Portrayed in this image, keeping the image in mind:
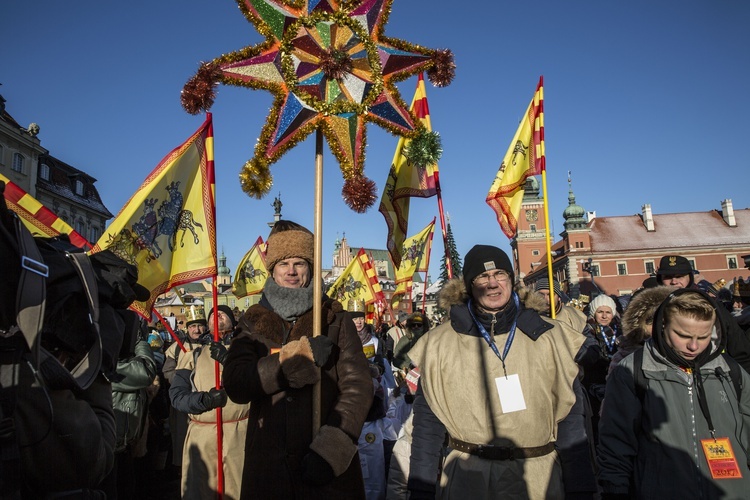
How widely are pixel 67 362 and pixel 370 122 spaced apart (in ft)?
7.93

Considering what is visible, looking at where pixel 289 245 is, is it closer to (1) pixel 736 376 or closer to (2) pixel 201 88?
(2) pixel 201 88

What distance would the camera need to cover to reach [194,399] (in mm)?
4348

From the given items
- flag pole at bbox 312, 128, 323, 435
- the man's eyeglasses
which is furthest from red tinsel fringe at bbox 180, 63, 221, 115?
the man's eyeglasses

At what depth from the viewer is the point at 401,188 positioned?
7.33 m

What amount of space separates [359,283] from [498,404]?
1033 centimetres

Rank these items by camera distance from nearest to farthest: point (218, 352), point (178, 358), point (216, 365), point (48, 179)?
point (218, 352) < point (216, 365) < point (178, 358) < point (48, 179)

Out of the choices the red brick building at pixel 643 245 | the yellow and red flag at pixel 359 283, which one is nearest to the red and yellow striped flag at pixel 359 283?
the yellow and red flag at pixel 359 283

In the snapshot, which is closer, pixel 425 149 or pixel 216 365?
pixel 425 149

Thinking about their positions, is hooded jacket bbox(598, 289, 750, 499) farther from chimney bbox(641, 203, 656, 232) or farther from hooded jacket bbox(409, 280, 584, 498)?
chimney bbox(641, 203, 656, 232)

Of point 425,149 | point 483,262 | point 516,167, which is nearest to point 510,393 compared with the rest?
point 483,262

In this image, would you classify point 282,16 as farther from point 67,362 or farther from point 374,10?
point 67,362

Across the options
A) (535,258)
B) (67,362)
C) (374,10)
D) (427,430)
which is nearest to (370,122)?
(374,10)

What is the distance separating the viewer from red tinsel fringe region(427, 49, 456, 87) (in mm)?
3701

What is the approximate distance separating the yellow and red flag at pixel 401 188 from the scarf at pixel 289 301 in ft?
13.2
